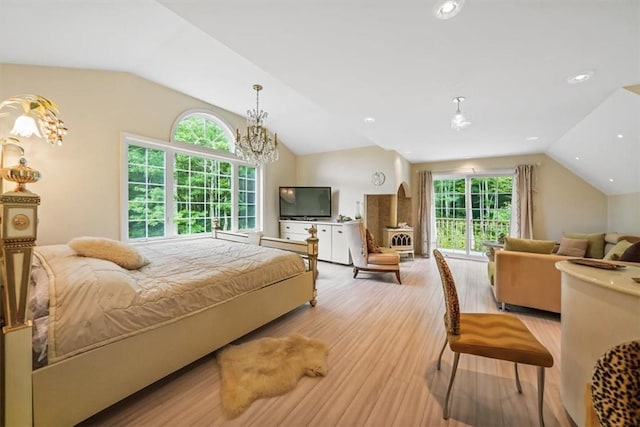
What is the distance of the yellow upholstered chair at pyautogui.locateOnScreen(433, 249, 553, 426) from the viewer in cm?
137

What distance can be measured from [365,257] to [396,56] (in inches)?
119

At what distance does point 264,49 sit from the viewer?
1923 mm

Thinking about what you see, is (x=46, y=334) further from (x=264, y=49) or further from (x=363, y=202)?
(x=363, y=202)

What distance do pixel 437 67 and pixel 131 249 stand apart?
10.6 feet

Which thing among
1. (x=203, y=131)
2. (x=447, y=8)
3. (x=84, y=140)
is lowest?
(x=84, y=140)

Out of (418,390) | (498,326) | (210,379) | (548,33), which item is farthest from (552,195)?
(210,379)

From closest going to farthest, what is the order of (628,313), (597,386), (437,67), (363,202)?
1. (597,386)
2. (628,313)
3. (437,67)
4. (363,202)

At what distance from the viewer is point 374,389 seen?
5.65 feet

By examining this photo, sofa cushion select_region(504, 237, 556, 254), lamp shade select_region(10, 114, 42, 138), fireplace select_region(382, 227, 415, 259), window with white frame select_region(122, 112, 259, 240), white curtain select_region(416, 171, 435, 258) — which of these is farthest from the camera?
white curtain select_region(416, 171, 435, 258)

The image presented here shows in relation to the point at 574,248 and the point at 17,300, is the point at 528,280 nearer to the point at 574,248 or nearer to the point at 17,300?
the point at 574,248

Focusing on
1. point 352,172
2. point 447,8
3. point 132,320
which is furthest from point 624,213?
point 132,320

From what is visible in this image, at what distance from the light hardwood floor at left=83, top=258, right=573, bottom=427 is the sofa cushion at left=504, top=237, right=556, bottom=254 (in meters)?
0.90

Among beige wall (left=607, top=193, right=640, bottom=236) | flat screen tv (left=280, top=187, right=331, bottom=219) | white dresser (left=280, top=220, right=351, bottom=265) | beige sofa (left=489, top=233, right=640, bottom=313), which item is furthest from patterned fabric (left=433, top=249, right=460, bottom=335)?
beige wall (left=607, top=193, right=640, bottom=236)

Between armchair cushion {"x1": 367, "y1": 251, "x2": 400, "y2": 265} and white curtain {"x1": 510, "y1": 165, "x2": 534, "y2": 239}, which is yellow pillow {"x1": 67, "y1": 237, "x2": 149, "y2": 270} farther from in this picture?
white curtain {"x1": 510, "y1": 165, "x2": 534, "y2": 239}
